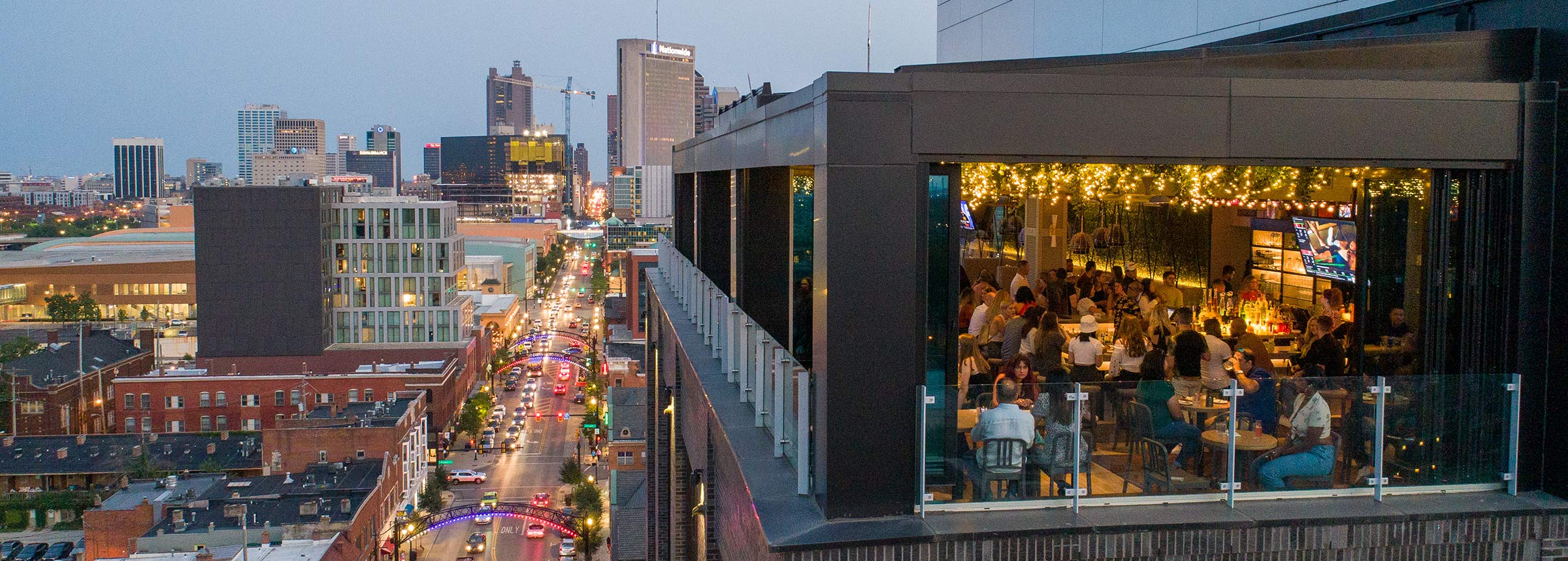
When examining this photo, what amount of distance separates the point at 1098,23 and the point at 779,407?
8.53 metres

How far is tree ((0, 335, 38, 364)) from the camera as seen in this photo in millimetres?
73125

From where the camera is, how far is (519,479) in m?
61.2

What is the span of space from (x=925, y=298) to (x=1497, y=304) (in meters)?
3.48

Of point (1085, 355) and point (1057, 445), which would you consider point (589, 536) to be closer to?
point (1085, 355)

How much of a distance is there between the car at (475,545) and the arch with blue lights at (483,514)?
2568mm

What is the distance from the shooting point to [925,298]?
614 cm

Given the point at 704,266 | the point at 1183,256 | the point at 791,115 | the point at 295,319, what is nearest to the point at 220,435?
the point at 295,319

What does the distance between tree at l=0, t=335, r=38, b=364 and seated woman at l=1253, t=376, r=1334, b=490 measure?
8161 cm

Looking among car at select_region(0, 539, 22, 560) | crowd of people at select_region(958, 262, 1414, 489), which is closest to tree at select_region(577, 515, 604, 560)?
car at select_region(0, 539, 22, 560)

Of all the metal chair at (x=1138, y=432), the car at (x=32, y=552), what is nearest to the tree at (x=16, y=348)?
the car at (x=32, y=552)

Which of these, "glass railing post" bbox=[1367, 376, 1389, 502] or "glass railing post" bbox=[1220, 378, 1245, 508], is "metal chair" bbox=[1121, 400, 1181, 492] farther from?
"glass railing post" bbox=[1367, 376, 1389, 502]

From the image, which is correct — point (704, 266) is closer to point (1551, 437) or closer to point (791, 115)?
point (791, 115)

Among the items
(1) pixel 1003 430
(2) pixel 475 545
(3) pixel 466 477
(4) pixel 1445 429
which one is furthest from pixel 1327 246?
(3) pixel 466 477

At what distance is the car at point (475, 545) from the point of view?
47.6m
